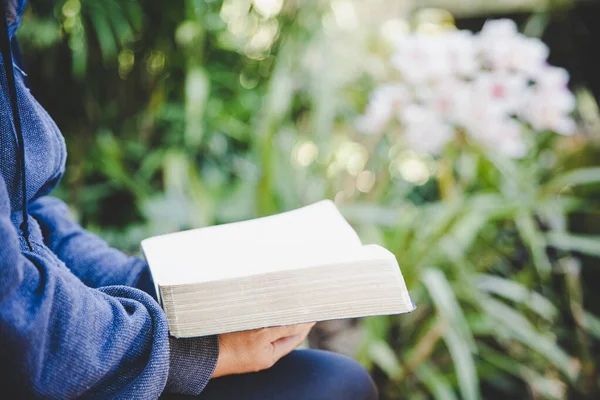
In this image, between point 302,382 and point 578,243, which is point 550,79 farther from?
point 302,382

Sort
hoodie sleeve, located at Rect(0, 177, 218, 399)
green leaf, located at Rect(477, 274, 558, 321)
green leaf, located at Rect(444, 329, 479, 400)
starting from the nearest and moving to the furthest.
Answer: hoodie sleeve, located at Rect(0, 177, 218, 399), green leaf, located at Rect(444, 329, 479, 400), green leaf, located at Rect(477, 274, 558, 321)

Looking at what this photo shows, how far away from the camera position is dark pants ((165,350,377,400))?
49cm

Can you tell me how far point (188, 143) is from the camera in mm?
1472

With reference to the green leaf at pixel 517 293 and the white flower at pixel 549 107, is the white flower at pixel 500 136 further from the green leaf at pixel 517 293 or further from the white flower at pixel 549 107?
the green leaf at pixel 517 293

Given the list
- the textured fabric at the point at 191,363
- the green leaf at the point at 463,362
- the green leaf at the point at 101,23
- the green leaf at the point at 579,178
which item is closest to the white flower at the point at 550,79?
the green leaf at the point at 579,178

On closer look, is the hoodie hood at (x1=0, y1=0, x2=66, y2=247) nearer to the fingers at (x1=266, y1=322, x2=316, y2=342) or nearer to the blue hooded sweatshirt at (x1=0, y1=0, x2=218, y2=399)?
the blue hooded sweatshirt at (x1=0, y1=0, x2=218, y2=399)

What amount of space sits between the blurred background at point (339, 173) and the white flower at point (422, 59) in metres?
0.08

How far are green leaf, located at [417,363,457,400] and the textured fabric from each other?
2.45ft

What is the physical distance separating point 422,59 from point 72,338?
0.87 meters

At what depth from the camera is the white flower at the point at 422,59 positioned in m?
1.04

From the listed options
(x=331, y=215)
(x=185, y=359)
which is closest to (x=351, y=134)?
(x=331, y=215)

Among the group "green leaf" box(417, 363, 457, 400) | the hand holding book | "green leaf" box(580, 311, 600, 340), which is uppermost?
the hand holding book

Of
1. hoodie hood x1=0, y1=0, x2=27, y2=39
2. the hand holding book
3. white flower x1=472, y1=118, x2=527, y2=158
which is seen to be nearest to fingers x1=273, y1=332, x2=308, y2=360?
the hand holding book

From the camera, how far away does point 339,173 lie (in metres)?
1.34
